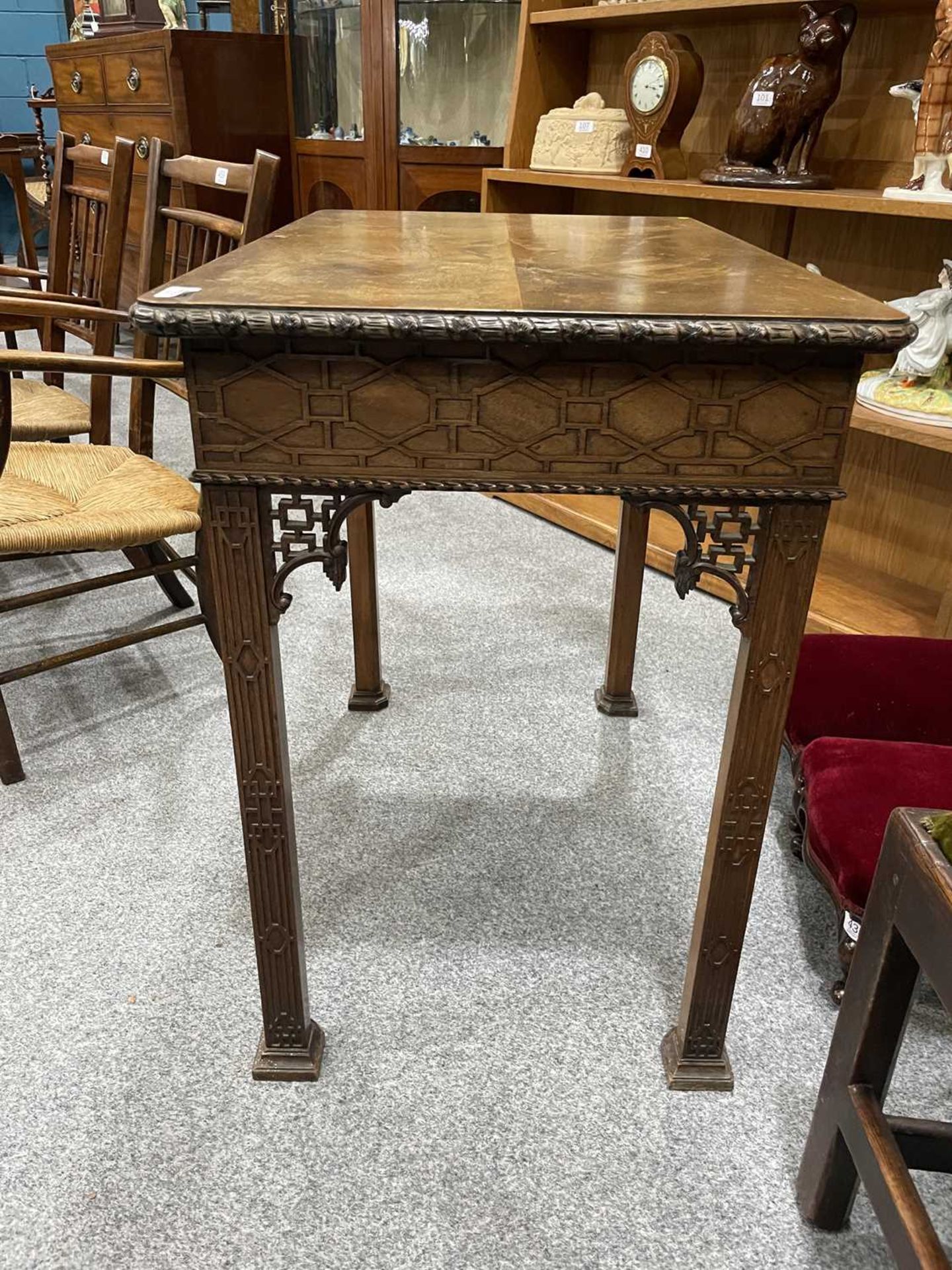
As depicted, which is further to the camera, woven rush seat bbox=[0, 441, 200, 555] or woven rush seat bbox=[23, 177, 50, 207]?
woven rush seat bbox=[23, 177, 50, 207]

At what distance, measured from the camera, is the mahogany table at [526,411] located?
0.74 meters

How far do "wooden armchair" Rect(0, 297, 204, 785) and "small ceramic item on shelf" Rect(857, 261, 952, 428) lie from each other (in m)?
1.35

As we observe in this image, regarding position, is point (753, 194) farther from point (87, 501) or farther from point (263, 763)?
point (263, 763)

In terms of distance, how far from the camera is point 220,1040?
3.79ft

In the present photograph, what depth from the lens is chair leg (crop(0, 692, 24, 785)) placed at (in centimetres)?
157

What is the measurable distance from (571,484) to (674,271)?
299 millimetres

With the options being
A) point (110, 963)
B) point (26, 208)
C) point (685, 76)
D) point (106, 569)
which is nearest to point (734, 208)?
point (685, 76)

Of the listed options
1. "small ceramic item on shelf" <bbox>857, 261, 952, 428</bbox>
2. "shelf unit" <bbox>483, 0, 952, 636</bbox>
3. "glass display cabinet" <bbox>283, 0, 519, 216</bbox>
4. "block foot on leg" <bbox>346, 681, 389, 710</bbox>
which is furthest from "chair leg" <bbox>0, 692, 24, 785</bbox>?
"glass display cabinet" <bbox>283, 0, 519, 216</bbox>

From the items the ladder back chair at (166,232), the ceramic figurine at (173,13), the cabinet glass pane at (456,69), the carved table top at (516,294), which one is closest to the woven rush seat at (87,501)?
the ladder back chair at (166,232)

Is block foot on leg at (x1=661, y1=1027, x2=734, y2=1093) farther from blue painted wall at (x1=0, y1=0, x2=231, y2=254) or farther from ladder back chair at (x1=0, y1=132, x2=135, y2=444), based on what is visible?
blue painted wall at (x1=0, y1=0, x2=231, y2=254)

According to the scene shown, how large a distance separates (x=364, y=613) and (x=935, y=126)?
139 centimetres

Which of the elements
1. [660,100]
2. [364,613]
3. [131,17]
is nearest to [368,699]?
[364,613]

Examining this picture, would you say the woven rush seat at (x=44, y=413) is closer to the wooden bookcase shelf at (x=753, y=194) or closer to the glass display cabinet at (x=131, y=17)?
the wooden bookcase shelf at (x=753, y=194)

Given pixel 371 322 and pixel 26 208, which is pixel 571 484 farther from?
pixel 26 208
